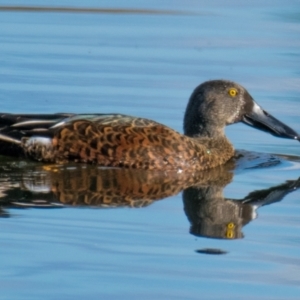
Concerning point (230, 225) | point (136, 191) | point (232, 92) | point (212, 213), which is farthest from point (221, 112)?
point (230, 225)

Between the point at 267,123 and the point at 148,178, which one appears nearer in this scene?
the point at 148,178

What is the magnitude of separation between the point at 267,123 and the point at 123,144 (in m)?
1.71

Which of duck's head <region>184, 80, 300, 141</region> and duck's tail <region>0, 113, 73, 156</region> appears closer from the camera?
duck's tail <region>0, 113, 73, 156</region>

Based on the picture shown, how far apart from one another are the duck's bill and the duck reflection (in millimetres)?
755

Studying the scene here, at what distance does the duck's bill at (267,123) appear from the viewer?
12352 mm

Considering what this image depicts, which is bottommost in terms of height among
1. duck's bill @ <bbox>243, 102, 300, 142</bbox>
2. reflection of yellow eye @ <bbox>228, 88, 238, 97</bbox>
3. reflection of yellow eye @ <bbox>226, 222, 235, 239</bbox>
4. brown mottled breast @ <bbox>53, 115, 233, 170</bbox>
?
reflection of yellow eye @ <bbox>226, 222, 235, 239</bbox>

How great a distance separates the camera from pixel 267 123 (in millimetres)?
12359

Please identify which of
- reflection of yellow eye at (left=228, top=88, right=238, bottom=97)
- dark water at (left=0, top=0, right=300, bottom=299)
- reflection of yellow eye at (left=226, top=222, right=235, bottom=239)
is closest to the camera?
dark water at (left=0, top=0, right=300, bottom=299)

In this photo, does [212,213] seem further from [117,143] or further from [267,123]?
[267,123]

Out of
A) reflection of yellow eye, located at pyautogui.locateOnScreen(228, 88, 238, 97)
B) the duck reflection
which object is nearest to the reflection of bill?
the duck reflection

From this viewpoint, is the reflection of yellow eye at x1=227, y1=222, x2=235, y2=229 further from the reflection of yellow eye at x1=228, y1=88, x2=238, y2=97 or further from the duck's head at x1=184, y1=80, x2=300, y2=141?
the reflection of yellow eye at x1=228, y1=88, x2=238, y2=97

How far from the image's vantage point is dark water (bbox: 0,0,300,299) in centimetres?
788

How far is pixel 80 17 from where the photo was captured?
18.9 meters

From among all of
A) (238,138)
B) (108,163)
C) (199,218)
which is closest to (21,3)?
(238,138)
